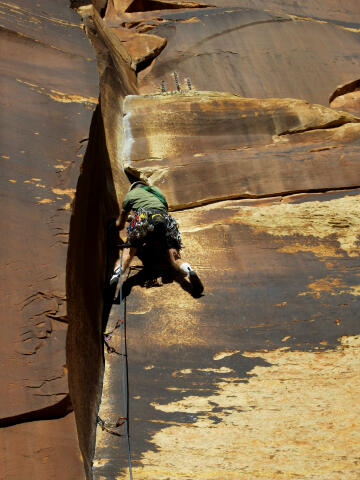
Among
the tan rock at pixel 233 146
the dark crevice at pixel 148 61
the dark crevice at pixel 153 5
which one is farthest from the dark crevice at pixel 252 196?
the dark crevice at pixel 153 5

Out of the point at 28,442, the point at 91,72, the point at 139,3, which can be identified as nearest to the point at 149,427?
the point at 28,442

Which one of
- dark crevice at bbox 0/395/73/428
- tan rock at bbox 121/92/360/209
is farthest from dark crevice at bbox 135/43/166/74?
dark crevice at bbox 0/395/73/428

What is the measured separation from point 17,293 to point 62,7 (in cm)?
439

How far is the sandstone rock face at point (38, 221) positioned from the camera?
288 centimetres

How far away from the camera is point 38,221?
3.72 meters

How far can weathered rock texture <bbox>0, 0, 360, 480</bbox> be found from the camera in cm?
313

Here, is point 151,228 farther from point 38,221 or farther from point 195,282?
point 38,221

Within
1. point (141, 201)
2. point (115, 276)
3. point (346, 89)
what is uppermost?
point (346, 89)

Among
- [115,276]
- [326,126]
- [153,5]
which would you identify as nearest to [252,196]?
[326,126]

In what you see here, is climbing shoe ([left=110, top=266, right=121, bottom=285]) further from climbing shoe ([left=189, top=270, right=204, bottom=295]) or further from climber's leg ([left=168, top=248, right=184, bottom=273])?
climbing shoe ([left=189, top=270, right=204, bottom=295])

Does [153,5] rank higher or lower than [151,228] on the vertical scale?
higher

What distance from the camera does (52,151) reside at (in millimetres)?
4258

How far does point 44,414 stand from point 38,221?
1.41 metres

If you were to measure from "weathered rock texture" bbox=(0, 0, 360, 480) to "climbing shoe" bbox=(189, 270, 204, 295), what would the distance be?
0.31 ft
